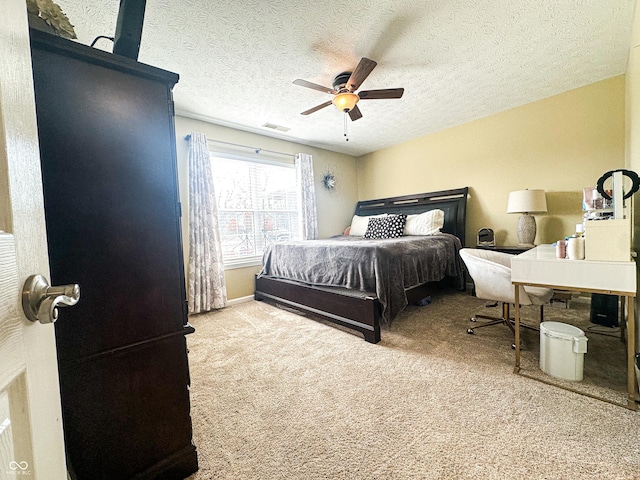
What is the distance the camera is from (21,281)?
0.40m

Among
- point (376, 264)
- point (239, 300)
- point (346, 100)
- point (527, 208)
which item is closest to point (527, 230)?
point (527, 208)

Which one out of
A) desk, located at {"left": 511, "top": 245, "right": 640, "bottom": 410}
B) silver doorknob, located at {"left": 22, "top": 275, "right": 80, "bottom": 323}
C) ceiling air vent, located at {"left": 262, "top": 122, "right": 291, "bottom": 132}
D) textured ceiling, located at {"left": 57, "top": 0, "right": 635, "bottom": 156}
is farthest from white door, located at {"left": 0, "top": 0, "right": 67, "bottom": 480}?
ceiling air vent, located at {"left": 262, "top": 122, "right": 291, "bottom": 132}

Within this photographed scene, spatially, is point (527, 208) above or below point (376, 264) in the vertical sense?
above

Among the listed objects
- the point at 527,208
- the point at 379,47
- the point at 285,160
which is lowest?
the point at 527,208

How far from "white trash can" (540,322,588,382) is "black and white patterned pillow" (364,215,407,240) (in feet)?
7.63

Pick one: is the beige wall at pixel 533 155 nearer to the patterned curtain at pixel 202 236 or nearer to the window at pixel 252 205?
the window at pixel 252 205

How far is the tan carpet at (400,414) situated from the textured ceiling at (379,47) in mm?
2387

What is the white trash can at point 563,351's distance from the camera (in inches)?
60.0

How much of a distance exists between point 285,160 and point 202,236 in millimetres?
1833

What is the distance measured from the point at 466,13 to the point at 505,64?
92 centimetres

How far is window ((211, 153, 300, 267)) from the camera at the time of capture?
12.0 feet

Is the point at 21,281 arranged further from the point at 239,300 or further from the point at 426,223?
the point at 426,223

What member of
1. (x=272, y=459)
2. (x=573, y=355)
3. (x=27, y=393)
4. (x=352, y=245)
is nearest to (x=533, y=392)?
(x=573, y=355)

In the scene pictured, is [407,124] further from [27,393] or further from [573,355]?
[27,393]
